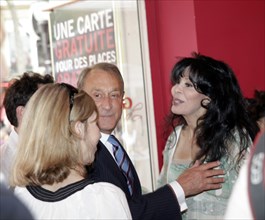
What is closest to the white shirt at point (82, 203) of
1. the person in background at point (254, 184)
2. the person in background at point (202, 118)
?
the person in background at point (254, 184)

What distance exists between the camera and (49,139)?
5.94 feet

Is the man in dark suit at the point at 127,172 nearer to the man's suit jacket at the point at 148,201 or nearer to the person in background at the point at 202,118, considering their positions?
the man's suit jacket at the point at 148,201

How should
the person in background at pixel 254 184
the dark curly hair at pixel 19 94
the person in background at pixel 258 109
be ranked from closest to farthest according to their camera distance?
the person in background at pixel 254 184
the dark curly hair at pixel 19 94
the person in background at pixel 258 109

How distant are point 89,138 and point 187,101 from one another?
3.44 feet

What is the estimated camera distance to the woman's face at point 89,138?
74.8 inches

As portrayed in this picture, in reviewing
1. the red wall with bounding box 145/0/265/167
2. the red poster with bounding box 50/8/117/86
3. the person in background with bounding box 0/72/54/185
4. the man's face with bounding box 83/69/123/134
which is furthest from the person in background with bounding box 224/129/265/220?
the red poster with bounding box 50/8/117/86

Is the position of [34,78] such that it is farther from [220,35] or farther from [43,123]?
[220,35]

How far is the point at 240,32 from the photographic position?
447 centimetres

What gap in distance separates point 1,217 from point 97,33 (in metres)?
3.76

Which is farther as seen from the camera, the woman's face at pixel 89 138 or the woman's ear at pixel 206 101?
the woman's ear at pixel 206 101

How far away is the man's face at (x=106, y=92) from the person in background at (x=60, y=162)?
3.09ft

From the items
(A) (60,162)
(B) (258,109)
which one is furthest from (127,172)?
(B) (258,109)

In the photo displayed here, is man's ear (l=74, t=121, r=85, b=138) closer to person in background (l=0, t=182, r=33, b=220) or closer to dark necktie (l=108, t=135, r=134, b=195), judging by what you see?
dark necktie (l=108, t=135, r=134, b=195)

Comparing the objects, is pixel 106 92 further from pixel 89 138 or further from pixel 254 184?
pixel 254 184
